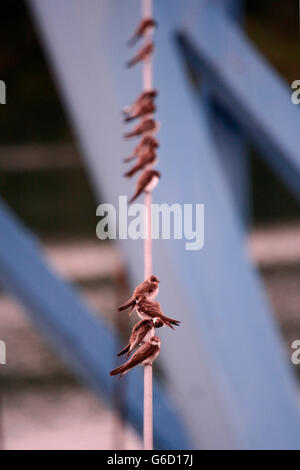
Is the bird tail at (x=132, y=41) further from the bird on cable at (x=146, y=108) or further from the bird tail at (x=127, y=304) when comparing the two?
the bird tail at (x=127, y=304)

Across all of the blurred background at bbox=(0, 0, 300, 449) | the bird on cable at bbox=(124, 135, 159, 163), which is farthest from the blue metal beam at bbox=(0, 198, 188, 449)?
the bird on cable at bbox=(124, 135, 159, 163)

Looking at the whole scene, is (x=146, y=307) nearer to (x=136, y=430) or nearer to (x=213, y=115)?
(x=136, y=430)

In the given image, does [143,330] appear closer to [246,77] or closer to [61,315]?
[61,315]

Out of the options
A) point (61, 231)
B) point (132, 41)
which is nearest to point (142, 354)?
point (132, 41)
